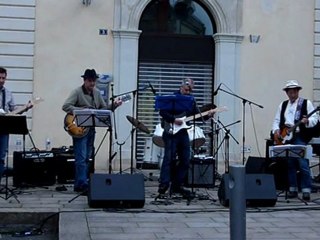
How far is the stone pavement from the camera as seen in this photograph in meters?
7.64

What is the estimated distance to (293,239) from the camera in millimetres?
7457

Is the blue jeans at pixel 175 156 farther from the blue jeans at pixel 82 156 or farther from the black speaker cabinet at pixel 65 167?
the black speaker cabinet at pixel 65 167

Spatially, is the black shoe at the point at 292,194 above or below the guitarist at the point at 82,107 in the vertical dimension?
below

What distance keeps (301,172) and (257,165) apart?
6.38 feet

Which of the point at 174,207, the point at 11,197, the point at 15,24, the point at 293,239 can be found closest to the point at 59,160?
the point at 11,197

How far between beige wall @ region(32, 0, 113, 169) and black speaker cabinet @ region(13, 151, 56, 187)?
11.1 ft

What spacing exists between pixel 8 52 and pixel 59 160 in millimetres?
3963

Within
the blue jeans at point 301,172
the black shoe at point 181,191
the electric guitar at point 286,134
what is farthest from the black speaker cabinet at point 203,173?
the blue jeans at point 301,172

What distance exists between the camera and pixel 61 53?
50.3 ft

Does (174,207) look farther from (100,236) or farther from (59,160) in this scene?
(59,160)

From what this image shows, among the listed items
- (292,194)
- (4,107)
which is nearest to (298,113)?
(292,194)

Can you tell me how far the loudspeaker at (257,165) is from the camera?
12.2 metres

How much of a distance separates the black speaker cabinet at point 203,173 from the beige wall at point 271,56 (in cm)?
374

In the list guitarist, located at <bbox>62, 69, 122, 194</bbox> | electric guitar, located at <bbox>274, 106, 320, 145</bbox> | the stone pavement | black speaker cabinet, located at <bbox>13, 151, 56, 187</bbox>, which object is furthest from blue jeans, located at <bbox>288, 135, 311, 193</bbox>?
black speaker cabinet, located at <bbox>13, 151, 56, 187</bbox>
